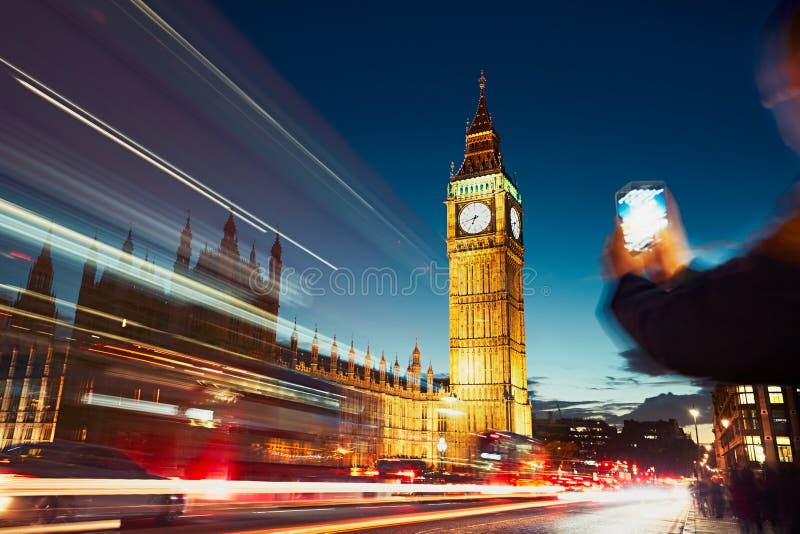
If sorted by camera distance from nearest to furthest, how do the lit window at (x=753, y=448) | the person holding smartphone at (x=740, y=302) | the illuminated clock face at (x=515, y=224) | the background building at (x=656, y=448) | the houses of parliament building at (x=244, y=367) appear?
1. the person holding smartphone at (x=740, y=302)
2. the houses of parliament building at (x=244, y=367)
3. the lit window at (x=753, y=448)
4. the illuminated clock face at (x=515, y=224)
5. the background building at (x=656, y=448)

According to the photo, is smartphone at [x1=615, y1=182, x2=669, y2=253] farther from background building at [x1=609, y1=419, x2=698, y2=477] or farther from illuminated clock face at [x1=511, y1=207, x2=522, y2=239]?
background building at [x1=609, y1=419, x2=698, y2=477]

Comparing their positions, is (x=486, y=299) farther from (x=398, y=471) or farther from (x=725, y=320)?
(x=725, y=320)

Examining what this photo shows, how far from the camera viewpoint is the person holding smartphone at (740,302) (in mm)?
1441

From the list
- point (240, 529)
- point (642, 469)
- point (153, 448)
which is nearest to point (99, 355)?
point (153, 448)

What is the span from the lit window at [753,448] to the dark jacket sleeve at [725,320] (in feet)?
211

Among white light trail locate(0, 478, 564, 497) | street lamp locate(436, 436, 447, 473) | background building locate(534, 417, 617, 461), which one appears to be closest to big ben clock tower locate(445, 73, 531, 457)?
street lamp locate(436, 436, 447, 473)

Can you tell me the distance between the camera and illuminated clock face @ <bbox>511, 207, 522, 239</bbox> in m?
65.7

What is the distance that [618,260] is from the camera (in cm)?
200

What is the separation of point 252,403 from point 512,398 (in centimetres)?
4796

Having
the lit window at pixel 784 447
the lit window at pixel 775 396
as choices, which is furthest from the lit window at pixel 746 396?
the lit window at pixel 784 447

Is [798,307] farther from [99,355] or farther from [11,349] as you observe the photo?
[11,349]

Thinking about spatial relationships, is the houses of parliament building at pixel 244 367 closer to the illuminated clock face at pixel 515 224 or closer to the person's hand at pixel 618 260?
the illuminated clock face at pixel 515 224

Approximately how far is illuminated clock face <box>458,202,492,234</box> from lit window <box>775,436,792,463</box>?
109 ft

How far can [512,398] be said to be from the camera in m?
58.6
